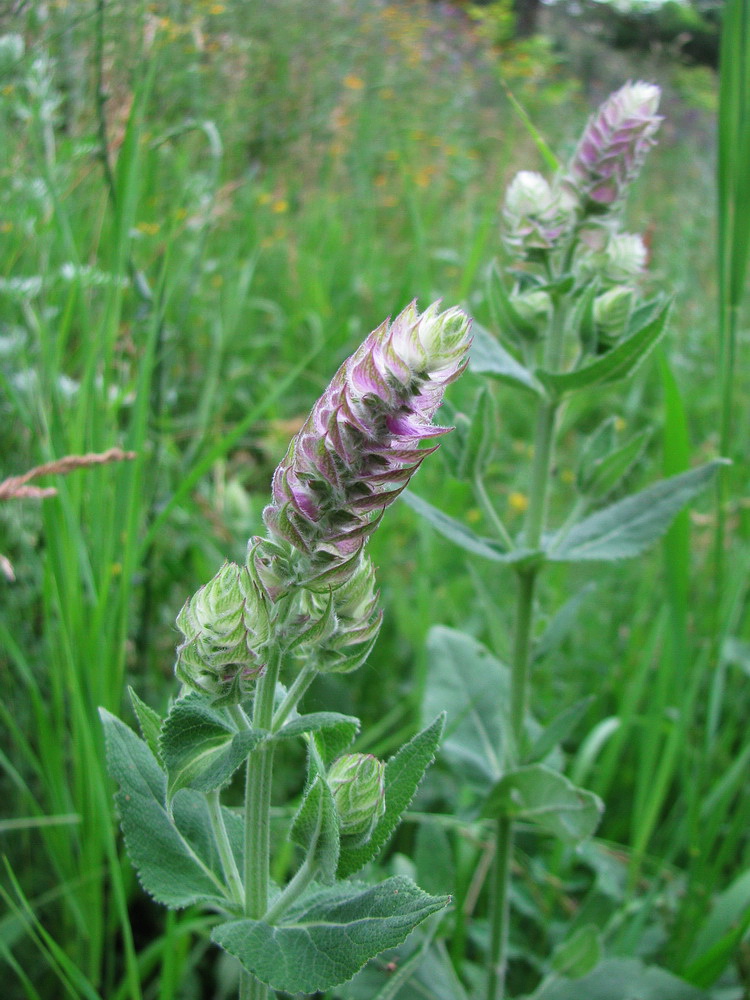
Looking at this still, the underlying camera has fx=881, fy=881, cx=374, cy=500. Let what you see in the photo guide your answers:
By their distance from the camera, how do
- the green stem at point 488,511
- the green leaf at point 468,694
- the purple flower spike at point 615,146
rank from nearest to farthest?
the purple flower spike at point 615,146 → the green stem at point 488,511 → the green leaf at point 468,694

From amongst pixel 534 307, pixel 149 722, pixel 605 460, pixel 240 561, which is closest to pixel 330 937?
pixel 149 722

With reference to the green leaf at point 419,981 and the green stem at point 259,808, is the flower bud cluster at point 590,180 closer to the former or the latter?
the green stem at point 259,808

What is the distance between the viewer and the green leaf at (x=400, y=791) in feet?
3.40

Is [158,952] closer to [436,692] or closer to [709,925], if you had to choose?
[436,692]

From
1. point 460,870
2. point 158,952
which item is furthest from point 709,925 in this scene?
point 158,952

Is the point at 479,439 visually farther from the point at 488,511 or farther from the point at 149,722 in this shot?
the point at 149,722

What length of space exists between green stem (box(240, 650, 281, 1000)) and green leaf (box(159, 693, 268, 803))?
1.8 inches

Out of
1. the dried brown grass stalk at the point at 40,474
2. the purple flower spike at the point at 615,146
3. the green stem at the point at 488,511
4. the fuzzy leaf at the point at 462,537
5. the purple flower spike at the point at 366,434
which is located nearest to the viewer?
the purple flower spike at the point at 366,434

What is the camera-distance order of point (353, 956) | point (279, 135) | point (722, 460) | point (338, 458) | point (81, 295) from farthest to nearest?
point (279, 135), point (81, 295), point (722, 460), point (353, 956), point (338, 458)

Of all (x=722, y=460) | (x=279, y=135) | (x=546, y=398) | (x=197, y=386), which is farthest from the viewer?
(x=279, y=135)

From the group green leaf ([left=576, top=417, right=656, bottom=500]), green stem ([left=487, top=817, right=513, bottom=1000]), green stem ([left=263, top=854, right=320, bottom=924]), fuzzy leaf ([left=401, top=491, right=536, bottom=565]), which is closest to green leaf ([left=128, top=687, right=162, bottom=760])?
green stem ([left=263, top=854, right=320, bottom=924])

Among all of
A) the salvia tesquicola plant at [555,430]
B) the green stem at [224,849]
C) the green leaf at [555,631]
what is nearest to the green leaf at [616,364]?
the salvia tesquicola plant at [555,430]

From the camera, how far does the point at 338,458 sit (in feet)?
2.74

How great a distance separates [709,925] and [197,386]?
252 cm
